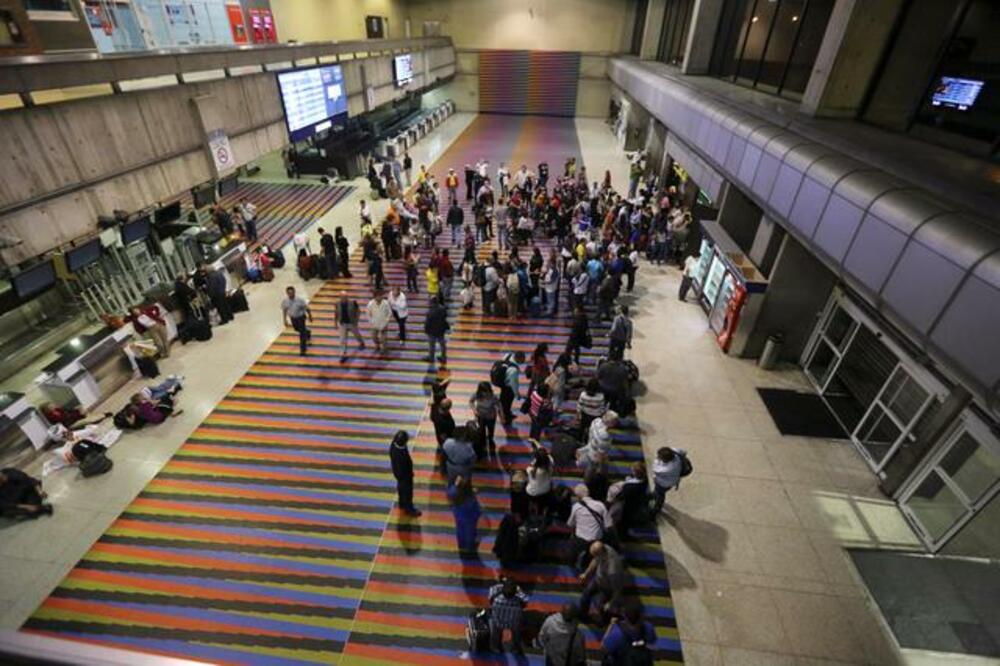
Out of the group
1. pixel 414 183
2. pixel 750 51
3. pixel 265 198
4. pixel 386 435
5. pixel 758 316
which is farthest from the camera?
pixel 414 183

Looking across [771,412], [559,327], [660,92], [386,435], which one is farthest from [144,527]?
[660,92]

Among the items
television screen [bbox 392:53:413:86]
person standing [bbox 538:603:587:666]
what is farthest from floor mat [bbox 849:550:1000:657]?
television screen [bbox 392:53:413:86]

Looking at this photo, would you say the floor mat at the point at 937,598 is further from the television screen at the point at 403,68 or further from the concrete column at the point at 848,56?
the television screen at the point at 403,68

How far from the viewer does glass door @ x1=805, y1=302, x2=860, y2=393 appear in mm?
8695

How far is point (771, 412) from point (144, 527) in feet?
34.2

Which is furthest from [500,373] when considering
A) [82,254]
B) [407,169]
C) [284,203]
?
[407,169]

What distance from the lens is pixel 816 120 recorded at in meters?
8.49

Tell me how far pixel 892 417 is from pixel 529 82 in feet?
117

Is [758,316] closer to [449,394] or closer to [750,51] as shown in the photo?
[449,394]

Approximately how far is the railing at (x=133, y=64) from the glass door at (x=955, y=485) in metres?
13.8

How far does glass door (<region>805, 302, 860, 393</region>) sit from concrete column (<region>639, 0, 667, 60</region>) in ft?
70.6

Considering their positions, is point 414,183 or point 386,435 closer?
point 386,435

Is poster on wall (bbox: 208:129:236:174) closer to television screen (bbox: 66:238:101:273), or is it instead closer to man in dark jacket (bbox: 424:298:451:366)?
television screen (bbox: 66:238:101:273)

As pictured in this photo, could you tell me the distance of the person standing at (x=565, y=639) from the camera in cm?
440
